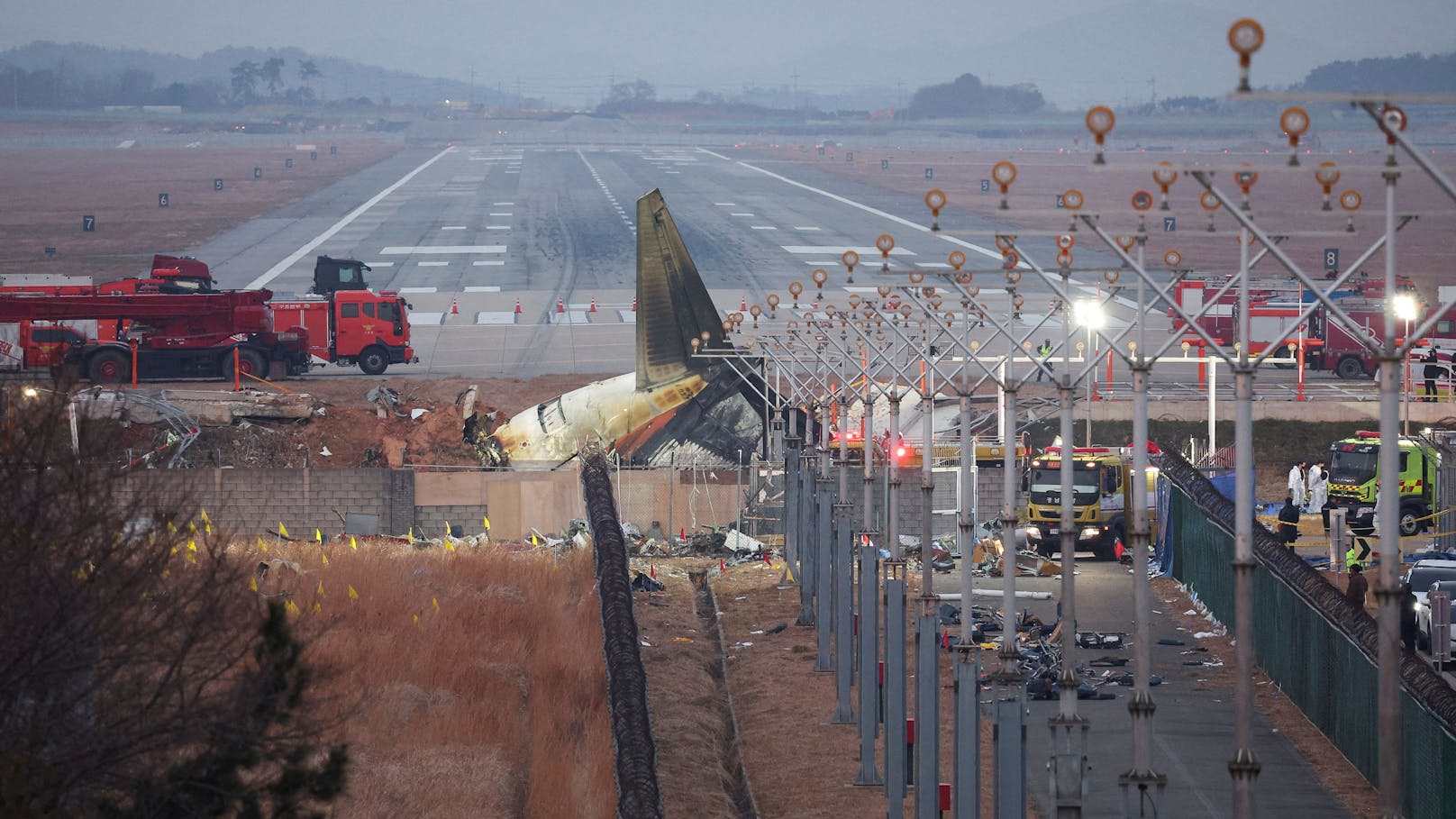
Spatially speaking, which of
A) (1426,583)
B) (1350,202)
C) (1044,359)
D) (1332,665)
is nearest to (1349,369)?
(1426,583)

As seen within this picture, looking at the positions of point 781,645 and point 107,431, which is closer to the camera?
point 107,431

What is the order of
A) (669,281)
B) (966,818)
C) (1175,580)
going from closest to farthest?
(966,818)
(1175,580)
(669,281)

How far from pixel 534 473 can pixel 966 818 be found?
107 ft

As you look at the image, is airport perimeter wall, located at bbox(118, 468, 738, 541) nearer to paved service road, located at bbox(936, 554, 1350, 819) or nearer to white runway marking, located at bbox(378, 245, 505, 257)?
paved service road, located at bbox(936, 554, 1350, 819)

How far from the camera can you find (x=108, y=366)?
228ft

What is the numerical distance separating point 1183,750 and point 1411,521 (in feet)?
77.6

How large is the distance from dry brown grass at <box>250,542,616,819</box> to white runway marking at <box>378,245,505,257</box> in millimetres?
74589

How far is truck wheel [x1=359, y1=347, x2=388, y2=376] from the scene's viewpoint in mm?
75438

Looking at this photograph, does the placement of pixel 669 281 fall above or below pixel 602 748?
above

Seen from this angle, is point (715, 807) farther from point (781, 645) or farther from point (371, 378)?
point (371, 378)

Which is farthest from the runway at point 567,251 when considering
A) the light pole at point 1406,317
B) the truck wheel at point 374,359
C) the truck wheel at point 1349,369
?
the light pole at point 1406,317

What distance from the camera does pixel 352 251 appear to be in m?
120

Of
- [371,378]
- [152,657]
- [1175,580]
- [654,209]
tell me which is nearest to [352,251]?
[371,378]

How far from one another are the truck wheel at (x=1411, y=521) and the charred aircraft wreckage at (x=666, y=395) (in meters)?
19.9
